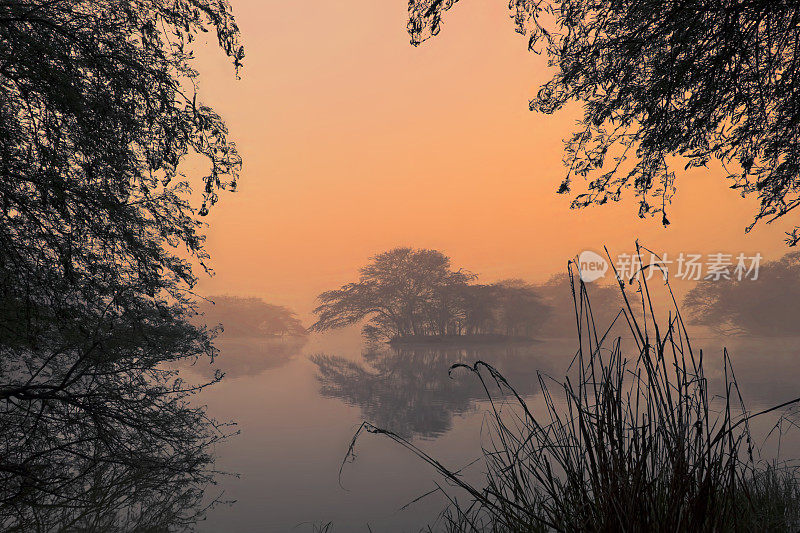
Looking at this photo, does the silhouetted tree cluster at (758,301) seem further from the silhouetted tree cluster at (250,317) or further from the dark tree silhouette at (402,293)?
the silhouetted tree cluster at (250,317)

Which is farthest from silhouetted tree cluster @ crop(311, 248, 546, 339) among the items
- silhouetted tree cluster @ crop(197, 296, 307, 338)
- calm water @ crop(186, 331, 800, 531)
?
silhouetted tree cluster @ crop(197, 296, 307, 338)

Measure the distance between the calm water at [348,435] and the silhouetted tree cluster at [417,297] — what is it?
48.1 feet

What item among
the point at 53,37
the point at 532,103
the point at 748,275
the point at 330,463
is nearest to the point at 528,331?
the point at 748,275

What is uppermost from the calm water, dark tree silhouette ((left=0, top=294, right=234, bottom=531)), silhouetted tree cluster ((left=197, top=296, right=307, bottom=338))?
silhouetted tree cluster ((left=197, top=296, right=307, bottom=338))

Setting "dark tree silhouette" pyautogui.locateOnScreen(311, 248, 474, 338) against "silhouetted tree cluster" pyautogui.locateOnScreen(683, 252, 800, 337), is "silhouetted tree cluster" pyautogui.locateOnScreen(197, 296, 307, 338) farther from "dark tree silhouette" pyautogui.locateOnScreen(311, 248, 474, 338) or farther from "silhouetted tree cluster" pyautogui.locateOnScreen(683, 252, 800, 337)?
"silhouetted tree cluster" pyautogui.locateOnScreen(683, 252, 800, 337)

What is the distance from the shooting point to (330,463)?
479 inches

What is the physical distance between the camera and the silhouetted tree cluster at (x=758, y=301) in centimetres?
5081

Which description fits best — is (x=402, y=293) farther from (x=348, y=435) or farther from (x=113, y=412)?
(x=113, y=412)

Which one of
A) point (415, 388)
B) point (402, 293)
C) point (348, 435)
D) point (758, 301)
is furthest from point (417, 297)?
point (758, 301)

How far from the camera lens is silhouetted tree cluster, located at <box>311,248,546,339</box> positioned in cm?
4753

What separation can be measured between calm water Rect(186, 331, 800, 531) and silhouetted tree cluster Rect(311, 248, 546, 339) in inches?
577

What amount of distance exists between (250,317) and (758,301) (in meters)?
69.4

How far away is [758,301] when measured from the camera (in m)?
52.8

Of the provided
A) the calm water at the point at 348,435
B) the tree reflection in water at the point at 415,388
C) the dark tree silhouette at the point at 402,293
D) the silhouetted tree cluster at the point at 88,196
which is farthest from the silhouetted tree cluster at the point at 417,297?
the silhouetted tree cluster at the point at 88,196
